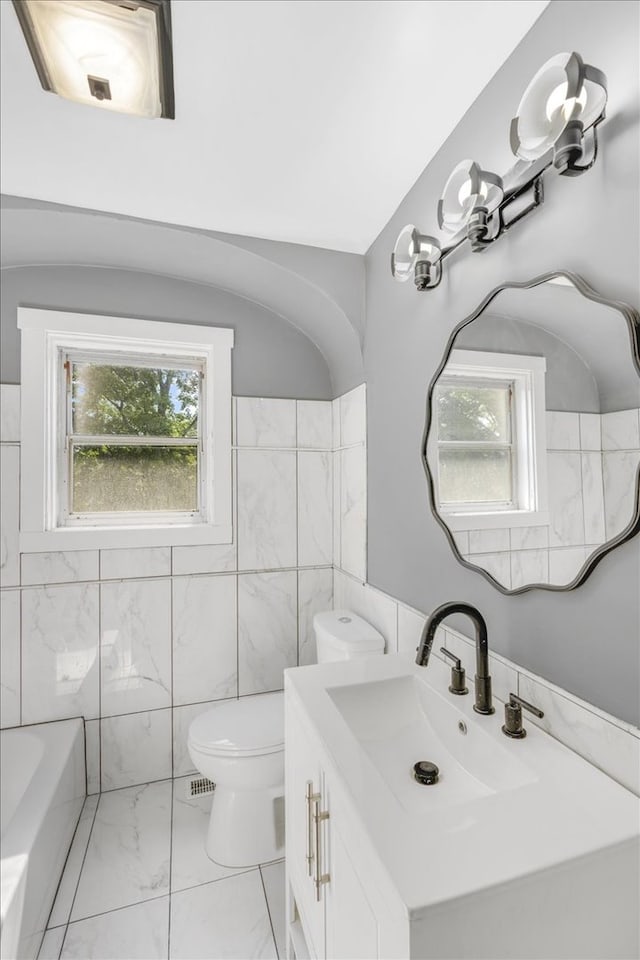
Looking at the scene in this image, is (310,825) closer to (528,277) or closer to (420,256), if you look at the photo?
(528,277)

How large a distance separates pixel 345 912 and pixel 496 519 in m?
0.85

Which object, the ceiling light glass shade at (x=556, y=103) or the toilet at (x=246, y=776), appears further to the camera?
the toilet at (x=246, y=776)

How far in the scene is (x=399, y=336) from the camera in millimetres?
1625

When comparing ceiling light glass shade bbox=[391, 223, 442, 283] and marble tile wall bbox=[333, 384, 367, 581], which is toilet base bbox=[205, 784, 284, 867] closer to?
marble tile wall bbox=[333, 384, 367, 581]

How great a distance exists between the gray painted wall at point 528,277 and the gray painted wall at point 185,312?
0.66 m

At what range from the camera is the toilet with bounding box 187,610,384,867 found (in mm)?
1585

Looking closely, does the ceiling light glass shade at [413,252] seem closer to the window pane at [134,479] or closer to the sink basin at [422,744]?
the sink basin at [422,744]

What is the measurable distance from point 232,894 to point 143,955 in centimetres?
29

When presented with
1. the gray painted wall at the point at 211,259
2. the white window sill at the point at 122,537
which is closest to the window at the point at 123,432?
the white window sill at the point at 122,537

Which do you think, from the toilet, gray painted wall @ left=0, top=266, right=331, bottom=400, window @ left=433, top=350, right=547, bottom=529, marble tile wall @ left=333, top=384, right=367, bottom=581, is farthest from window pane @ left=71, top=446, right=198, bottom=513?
window @ left=433, top=350, right=547, bottom=529

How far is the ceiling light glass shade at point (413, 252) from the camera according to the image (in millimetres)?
1308

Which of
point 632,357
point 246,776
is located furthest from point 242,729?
point 632,357

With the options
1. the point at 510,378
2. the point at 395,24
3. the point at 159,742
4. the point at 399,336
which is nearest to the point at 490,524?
the point at 510,378

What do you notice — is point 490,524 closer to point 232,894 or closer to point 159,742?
point 232,894
